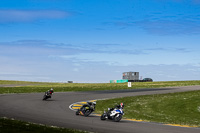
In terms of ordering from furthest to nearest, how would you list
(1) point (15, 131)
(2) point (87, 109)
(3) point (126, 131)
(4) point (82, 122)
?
(2) point (87, 109) < (4) point (82, 122) < (3) point (126, 131) < (1) point (15, 131)

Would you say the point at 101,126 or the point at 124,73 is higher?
the point at 124,73

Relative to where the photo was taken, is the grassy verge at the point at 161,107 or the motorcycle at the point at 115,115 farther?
the grassy verge at the point at 161,107

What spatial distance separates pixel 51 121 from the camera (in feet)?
61.9

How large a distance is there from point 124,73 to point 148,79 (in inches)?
366

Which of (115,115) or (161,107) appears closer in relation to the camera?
(115,115)

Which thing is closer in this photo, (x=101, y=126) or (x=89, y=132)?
(x=89, y=132)

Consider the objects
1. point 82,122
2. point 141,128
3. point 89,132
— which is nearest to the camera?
point 89,132

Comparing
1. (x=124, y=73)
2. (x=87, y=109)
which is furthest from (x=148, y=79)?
(x=87, y=109)

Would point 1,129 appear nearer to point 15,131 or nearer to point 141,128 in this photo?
point 15,131

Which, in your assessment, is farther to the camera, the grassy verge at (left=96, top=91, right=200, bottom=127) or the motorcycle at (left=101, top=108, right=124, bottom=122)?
the grassy verge at (left=96, top=91, right=200, bottom=127)

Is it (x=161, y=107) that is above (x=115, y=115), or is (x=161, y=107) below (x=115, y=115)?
below

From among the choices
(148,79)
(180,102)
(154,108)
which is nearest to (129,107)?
(154,108)

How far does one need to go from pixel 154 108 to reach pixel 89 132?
1916 cm

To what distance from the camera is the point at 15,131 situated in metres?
13.3
